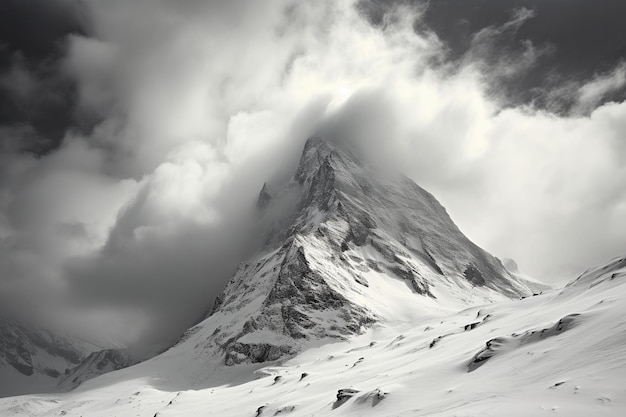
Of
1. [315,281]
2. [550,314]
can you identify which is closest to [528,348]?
[550,314]

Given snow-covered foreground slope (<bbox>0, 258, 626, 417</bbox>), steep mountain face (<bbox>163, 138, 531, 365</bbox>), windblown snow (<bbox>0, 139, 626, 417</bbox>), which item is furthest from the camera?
steep mountain face (<bbox>163, 138, 531, 365</bbox>)

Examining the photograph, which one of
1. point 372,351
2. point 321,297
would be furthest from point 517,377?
point 321,297

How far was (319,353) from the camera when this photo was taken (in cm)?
11944

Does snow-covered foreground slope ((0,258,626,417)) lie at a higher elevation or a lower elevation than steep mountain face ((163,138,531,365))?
lower

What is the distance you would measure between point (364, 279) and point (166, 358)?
73474 millimetres

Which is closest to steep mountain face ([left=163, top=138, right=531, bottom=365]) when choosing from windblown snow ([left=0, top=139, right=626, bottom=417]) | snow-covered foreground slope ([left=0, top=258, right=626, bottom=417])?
windblown snow ([left=0, top=139, right=626, bottom=417])

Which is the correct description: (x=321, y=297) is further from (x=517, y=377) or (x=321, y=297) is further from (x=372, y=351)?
(x=517, y=377)

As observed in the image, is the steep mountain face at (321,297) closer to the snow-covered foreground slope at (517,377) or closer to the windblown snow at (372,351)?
the windblown snow at (372,351)

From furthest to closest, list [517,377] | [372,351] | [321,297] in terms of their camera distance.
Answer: [321,297] → [372,351] → [517,377]

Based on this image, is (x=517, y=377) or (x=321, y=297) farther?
(x=321, y=297)

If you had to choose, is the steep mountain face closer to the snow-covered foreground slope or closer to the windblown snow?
the windblown snow

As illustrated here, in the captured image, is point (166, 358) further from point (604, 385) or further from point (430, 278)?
point (604, 385)

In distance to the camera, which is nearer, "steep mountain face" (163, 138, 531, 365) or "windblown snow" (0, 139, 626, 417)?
"windblown snow" (0, 139, 626, 417)

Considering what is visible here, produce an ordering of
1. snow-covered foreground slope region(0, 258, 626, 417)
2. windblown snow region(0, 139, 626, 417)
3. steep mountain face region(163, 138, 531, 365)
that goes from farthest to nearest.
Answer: steep mountain face region(163, 138, 531, 365)
windblown snow region(0, 139, 626, 417)
snow-covered foreground slope region(0, 258, 626, 417)
